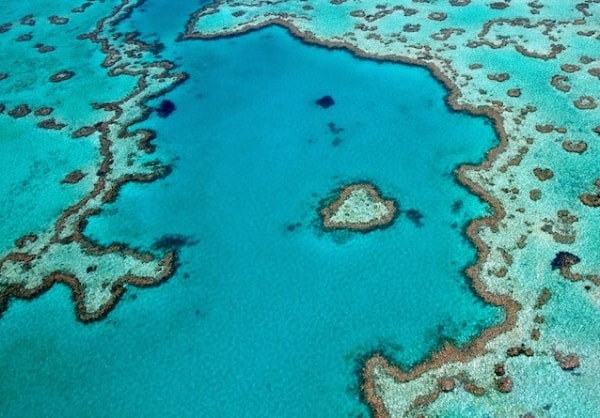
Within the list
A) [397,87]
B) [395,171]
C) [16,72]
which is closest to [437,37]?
[397,87]

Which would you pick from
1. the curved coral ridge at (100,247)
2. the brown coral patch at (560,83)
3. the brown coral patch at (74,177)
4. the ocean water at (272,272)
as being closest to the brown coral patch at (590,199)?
the ocean water at (272,272)

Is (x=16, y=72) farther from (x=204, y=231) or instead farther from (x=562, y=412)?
(x=562, y=412)

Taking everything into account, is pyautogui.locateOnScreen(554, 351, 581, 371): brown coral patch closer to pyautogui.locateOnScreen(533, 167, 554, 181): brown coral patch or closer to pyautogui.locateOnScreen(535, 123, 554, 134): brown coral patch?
pyautogui.locateOnScreen(533, 167, 554, 181): brown coral patch

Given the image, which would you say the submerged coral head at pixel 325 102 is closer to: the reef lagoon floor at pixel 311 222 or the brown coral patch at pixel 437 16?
the reef lagoon floor at pixel 311 222

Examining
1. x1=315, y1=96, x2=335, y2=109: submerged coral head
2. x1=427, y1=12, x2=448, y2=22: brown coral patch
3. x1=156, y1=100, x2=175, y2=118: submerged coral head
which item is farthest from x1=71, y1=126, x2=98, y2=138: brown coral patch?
x1=427, y1=12, x2=448, y2=22: brown coral patch

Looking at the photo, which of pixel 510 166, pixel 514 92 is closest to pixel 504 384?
pixel 510 166
